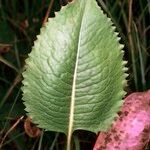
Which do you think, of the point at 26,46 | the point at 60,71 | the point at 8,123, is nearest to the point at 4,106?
the point at 8,123

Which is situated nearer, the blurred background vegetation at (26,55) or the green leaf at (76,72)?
the green leaf at (76,72)

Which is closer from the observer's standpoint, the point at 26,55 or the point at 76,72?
the point at 76,72

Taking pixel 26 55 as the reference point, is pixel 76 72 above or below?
below

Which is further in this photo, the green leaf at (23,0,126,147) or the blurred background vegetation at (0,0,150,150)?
the blurred background vegetation at (0,0,150,150)
